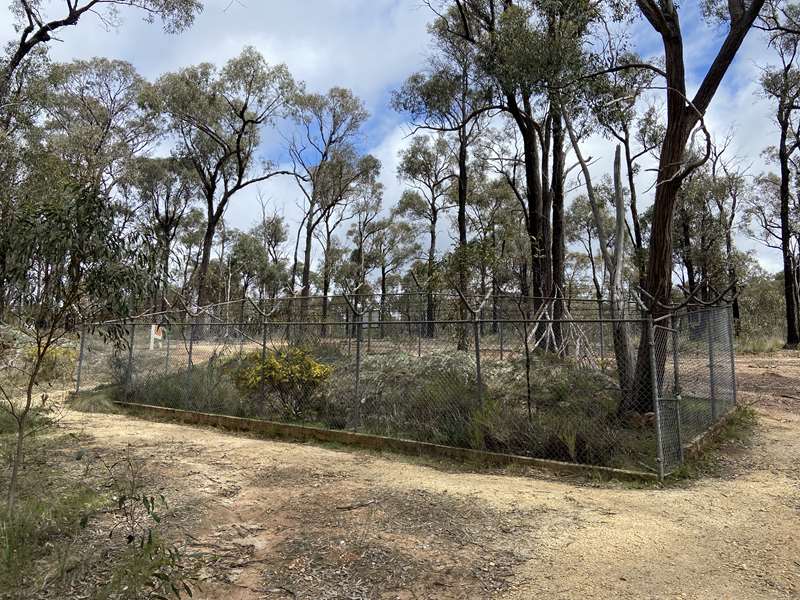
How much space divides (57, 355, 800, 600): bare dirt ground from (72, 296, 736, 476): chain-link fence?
0.71 meters

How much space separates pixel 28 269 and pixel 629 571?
4.83 metres

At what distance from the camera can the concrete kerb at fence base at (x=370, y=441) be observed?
635 cm

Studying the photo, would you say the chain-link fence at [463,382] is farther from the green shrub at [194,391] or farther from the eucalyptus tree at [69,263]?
the eucalyptus tree at [69,263]

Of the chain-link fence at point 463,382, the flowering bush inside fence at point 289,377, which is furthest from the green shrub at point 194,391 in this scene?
the flowering bush inside fence at point 289,377

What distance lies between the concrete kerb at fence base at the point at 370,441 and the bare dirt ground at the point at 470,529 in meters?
0.27

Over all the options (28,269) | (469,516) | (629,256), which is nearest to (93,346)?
(28,269)

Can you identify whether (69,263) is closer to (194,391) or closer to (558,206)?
(194,391)

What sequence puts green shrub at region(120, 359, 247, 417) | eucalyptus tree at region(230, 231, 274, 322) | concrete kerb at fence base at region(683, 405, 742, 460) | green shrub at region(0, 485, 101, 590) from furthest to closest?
eucalyptus tree at region(230, 231, 274, 322)
green shrub at region(120, 359, 247, 417)
concrete kerb at fence base at region(683, 405, 742, 460)
green shrub at region(0, 485, 101, 590)

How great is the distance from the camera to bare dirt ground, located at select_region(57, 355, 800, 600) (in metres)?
3.65

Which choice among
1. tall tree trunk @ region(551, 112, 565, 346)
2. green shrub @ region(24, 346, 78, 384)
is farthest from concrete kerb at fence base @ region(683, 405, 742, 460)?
green shrub @ region(24, 346, 78, 384)

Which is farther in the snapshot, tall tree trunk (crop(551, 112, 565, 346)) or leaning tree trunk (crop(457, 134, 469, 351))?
tall tree trunk (crop(551, 112, 565, 346))

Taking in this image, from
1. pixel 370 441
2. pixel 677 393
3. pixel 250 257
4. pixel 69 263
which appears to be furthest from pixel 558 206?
pixel 250 257

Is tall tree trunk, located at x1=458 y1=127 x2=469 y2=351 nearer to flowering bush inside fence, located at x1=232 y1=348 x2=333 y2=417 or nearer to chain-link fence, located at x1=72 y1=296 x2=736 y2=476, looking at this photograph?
chain-link fence, located at x1=72 y1=296 x2=736 y2=476

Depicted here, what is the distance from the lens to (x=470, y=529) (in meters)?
4.58
